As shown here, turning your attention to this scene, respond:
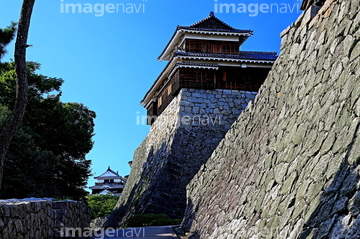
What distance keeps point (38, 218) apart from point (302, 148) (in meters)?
5.06

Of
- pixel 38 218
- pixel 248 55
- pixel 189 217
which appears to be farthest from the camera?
pixel 248 55

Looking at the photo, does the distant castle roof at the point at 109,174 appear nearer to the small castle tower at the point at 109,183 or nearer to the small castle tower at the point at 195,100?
the small castle tower at the point at 109,183

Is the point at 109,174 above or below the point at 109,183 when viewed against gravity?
above

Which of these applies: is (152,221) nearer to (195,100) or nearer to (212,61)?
(195,100)

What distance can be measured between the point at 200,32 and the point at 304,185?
21.5 metres

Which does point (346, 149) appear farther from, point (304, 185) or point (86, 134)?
point (86, 134)

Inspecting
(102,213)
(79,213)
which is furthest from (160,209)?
(102,213)

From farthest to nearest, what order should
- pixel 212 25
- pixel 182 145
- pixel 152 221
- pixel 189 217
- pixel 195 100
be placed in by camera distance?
pixel 212 25 < pixel 195 100 < pixel 182 145 < pixel 152 221 < pixel 189 217

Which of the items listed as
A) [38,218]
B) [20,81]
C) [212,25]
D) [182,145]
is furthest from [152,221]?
[212,25]

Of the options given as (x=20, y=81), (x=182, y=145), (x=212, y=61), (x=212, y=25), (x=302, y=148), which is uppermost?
(x=212, y=25)

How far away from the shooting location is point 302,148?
6.21 meters

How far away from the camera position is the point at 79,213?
12617 millimetres

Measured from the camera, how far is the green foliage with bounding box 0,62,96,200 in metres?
→ 22.5

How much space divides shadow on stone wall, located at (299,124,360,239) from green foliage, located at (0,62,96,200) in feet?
63.8
